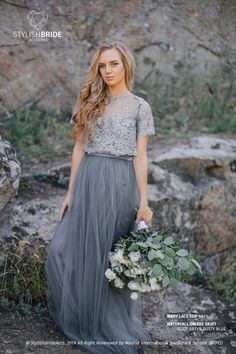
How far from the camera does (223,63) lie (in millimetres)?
6699

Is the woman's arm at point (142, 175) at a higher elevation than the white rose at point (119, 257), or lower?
higher

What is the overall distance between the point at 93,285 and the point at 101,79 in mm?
1361

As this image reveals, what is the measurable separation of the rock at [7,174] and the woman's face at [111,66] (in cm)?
115

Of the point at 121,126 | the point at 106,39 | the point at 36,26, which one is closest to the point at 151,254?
the point at 121,126

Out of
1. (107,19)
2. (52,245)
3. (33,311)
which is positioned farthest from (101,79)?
(107,19)

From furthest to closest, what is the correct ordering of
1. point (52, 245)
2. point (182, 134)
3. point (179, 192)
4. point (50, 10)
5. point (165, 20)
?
point (165, 20) → point (182, 134) → point (50, 10) → point (179, 192) → point (52, 245)

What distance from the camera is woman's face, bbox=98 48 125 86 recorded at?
3.21 metres

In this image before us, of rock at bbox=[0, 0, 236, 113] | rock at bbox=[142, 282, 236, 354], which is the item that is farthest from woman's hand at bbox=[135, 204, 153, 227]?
rock at bbox=[0, 0, 236, 113]

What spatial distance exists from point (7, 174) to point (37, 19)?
7.24 feet

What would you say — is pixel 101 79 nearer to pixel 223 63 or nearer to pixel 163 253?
pixel 163 253

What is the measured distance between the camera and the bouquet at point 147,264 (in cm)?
309

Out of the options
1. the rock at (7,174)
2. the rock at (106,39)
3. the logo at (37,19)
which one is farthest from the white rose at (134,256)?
the logo at (37,19)

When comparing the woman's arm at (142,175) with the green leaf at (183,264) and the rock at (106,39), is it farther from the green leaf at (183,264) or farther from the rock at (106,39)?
the rock at (106,39)

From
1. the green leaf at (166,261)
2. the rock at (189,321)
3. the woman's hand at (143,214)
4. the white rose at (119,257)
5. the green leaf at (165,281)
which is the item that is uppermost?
the woman's hand at (143,214)
